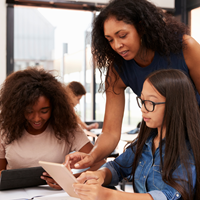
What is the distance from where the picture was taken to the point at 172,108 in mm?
1054

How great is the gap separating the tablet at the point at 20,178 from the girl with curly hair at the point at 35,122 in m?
0.36

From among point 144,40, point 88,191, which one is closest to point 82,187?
point 88,191

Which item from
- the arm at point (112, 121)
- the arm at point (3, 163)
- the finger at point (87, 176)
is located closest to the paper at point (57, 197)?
the finger at point (87, 176)

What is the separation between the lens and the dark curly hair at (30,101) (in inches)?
62.1

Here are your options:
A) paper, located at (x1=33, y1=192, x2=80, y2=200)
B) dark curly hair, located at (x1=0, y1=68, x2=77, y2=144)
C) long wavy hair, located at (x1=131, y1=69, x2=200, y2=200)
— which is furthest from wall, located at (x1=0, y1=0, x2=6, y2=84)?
long wavy hair, located at (x1=131, y1=69, x2=200, y2=200)

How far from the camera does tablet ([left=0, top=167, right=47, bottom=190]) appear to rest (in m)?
1.23

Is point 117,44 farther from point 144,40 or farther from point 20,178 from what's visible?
point 20,178

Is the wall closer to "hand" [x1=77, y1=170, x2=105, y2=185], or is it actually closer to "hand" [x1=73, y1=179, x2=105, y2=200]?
"hand" [x1=77, y1=170, x2=105, y2=185]

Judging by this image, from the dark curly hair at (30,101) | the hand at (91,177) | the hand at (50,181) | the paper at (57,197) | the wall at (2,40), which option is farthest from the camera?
the wall at (2,40)

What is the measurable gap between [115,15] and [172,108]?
1.67 feet

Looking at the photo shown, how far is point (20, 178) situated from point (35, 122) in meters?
0.42

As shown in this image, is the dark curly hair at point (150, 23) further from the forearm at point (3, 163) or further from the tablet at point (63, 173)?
the forearm at point (3, 163)

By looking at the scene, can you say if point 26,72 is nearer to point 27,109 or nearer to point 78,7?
point 27,109

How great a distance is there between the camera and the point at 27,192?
4.13 feet
